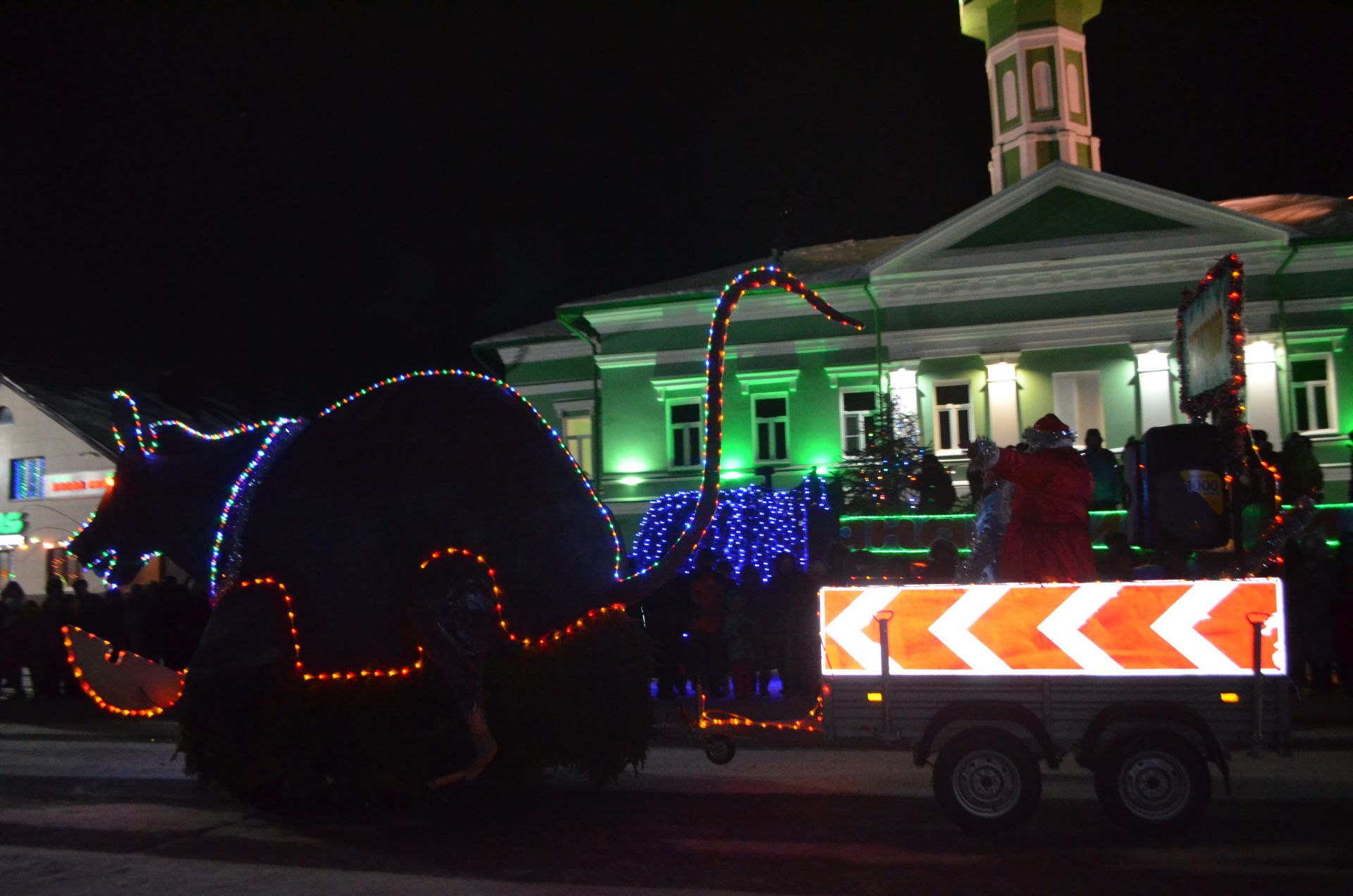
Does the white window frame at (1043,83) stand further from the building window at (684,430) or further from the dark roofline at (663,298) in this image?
the building window at (684,430)

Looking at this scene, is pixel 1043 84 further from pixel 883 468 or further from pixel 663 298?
pixel 883 468

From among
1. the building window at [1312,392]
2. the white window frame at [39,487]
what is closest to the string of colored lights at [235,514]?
the building window at [1312,392]

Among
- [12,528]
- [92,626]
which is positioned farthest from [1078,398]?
[12,528]

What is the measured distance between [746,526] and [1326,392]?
Answer: 11803 mm

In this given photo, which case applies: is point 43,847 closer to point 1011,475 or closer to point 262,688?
point 262,688

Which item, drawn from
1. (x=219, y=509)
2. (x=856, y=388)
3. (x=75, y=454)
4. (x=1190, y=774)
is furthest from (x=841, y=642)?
(x=75, y=454)

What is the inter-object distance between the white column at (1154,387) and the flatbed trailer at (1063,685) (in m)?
18.6

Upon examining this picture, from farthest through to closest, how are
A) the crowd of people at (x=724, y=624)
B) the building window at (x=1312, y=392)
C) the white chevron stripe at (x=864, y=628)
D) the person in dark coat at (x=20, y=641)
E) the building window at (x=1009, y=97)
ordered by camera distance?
the building window at (x=1009, y=97), the building window at (x=1312, y=392), the person in dark coat at (x=20, y=641), the crowd of people at (x=724, y=624), the white chevron stripe at (x=864, y=628)

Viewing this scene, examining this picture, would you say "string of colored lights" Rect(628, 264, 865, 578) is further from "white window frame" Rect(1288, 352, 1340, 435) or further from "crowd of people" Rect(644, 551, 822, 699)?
"white window frame" Rect(1288, 352, 1340, 435)

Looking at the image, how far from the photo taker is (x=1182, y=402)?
10.8m

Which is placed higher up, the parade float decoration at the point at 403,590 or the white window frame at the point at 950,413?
the white window frame at the point at 950,413

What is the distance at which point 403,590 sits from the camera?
7340mm

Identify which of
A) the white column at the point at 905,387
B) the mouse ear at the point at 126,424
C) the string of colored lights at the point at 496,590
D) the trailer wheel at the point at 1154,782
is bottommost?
the trailer wheel at the point at 1154,782

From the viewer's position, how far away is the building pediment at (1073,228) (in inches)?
945
